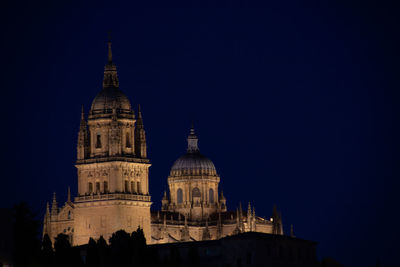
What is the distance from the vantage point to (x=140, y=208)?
15288 centimetres

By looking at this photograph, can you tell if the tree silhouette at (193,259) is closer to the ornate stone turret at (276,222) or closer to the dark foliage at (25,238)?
the dark foliage at (25,238)

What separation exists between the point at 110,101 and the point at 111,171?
714cm

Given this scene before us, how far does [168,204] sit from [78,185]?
20.9m

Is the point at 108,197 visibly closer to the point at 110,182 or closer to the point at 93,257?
the point at 110,182

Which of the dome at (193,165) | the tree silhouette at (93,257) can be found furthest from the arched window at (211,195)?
the tree silhouette at (93,257)

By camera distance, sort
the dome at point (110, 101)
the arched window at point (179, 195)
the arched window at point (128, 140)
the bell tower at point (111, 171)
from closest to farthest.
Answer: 1. the bell tower at point (111, 171)
2. the dome at point (110, 101)
3. the arched window at point (128, 140)
4. the arched window at point (179, 195)

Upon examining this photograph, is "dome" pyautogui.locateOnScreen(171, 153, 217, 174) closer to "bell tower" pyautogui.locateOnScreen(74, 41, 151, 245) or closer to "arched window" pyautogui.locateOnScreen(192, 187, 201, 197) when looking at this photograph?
"arched window" pyautogui.locateOnScreen(192, 187, 201, 197)

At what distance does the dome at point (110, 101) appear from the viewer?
153m

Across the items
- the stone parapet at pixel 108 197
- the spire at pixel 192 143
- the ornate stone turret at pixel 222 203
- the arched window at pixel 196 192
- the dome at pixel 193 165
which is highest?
the spire at pixel 192 143

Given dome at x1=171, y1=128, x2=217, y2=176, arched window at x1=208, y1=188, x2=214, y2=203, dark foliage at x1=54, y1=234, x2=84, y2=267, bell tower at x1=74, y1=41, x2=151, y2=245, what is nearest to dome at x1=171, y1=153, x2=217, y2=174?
dome at x1=171, y1=128, x2=217, y2=176

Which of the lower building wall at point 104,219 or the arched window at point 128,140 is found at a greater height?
the arched window at point 128,140

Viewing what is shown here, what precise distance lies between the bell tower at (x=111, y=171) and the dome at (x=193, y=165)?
1896cm

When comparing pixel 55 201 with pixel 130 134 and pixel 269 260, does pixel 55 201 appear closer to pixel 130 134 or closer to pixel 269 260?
pixel 130 134

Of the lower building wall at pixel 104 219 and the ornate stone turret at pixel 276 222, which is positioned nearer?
the lower building wall at pixel 104 219
